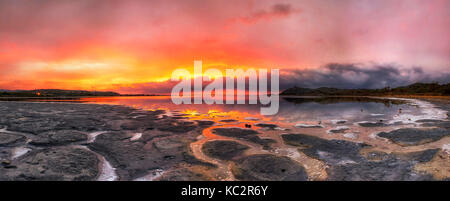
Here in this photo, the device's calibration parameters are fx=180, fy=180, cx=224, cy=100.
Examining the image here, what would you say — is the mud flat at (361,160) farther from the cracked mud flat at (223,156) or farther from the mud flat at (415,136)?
the mud flat at (415,136)

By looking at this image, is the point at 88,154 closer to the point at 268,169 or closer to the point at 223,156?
the point at 223,156

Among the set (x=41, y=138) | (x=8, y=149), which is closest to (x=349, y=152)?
(x=8, y=149)

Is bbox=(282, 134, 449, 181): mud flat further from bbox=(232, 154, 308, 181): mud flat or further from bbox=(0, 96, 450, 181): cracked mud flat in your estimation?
bbox=(232, 154, 308, 181): mud flat

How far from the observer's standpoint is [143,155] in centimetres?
1041

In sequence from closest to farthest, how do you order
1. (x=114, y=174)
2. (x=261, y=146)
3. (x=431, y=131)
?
(x=114, y=174), (x=261, y=146), (x=431, y=131)

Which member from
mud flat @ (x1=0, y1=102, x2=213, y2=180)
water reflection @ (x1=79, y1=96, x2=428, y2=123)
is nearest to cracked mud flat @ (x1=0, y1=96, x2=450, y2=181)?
mud flat @ (x1=0, y1=102, x2=213, y2=180)

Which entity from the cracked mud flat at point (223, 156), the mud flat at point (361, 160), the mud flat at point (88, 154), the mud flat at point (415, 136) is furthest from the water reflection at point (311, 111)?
the mud flat at point (88, 154)

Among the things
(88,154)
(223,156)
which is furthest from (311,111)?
(88,154)

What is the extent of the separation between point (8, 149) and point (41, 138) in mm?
2758

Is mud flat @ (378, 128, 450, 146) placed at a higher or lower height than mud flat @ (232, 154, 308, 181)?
higher

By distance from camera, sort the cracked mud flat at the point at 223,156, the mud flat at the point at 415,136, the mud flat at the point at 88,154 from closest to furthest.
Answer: the mud flat at the point at 88,154, the cracked mud flat at the point at 223,156, the mud flat at the point at 415,136

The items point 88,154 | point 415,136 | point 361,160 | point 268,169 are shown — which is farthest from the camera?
point 415,136
